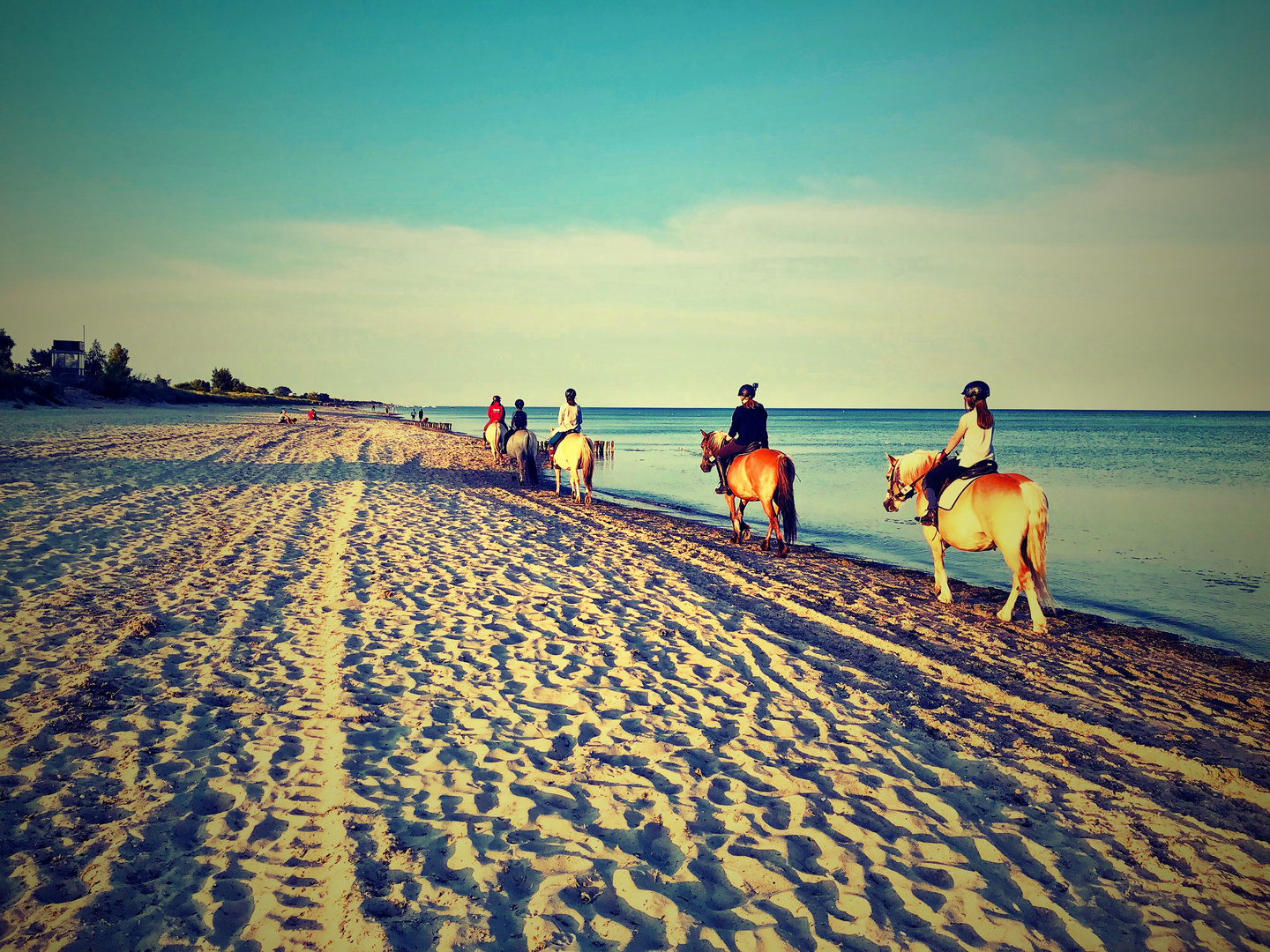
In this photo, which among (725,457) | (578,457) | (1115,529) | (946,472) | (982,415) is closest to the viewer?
(982,415)

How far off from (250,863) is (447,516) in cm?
907

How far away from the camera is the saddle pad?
6849mm

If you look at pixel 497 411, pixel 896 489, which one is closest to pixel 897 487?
pixel 896 489

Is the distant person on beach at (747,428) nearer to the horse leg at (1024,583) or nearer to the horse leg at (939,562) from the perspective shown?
the horse leg at (939,562)

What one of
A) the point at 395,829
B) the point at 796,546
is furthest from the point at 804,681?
the point at 796,546

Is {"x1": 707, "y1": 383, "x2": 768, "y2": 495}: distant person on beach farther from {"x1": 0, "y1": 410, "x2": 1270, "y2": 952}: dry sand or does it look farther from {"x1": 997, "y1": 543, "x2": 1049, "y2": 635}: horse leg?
{"x1": 997, "y1": 543, "x2": 1049, "y2": 635}: horse leg

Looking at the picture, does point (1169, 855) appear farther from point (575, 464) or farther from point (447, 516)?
point (575, 464)

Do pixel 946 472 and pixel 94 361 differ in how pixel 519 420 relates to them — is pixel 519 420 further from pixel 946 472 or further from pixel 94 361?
pixel 94 361

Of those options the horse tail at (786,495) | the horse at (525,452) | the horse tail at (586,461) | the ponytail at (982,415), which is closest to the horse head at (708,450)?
the horse tail at (786,495)

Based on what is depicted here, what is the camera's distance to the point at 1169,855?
3.19 meters

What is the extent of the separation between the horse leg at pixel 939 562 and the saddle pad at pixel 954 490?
60 centimetres

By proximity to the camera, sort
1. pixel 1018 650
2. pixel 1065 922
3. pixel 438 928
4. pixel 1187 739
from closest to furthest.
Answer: pixel 438 928 < pixel 1065 922 < pixel 1187 739 < pixel 1018 650

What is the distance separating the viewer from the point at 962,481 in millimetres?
6914

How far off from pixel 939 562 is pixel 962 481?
4.64 ft
